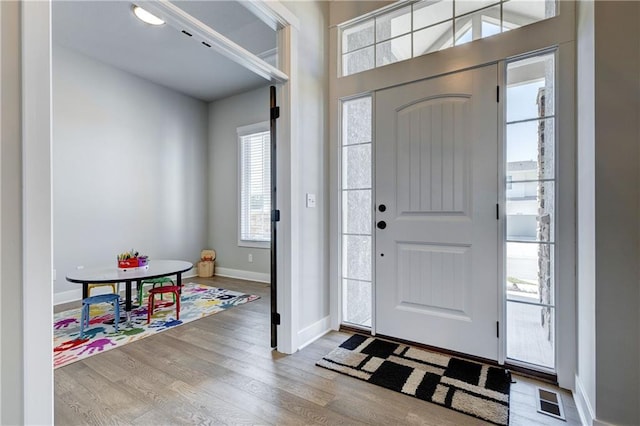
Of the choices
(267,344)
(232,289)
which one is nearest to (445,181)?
(267,344)

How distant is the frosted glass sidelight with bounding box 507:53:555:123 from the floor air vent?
168cm

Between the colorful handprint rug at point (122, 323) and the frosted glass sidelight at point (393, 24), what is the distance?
10.3 ft

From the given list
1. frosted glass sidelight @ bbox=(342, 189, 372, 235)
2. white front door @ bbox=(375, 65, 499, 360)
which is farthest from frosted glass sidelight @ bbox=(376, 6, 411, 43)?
frosted glass sidelight @ bbox=(342, 189, 372, 235)

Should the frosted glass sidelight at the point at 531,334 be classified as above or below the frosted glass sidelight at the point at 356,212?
below

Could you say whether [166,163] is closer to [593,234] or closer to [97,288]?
[97,288]

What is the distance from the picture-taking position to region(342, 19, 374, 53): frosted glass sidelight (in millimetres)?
2648

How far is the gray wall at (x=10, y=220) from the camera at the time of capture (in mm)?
1040

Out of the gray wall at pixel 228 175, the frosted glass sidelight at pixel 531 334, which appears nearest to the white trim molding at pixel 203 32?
the frosted glass sidelight at pixel 531 334

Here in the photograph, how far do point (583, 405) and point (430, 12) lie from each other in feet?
8.79

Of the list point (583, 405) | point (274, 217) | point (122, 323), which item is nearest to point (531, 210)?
point (583, 405)

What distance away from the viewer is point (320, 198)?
2.68 meters

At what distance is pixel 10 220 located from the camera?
1.06 metres

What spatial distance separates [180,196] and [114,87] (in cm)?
172

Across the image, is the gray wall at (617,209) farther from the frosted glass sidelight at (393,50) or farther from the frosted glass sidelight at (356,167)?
the frosted glass sidelight at (356,167)
